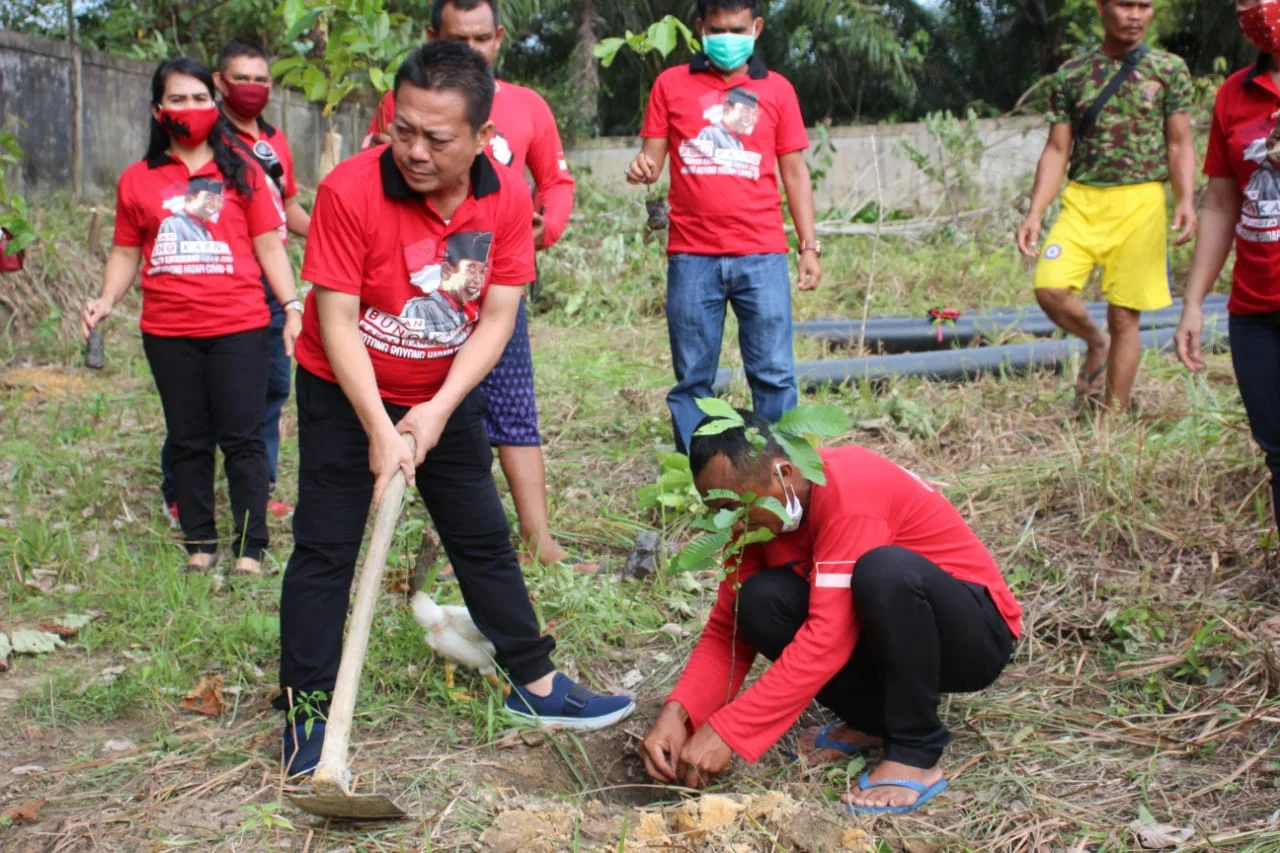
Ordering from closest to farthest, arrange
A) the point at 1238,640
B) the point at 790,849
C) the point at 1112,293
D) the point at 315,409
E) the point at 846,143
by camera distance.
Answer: the point at 790,849 < the point at 315,409 < the point at 1238,640 < the point at 1112,293 < the point at 846,143

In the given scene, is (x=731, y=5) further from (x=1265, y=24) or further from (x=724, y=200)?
(x=1265, y=24)

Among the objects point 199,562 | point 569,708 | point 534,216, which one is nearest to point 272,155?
point 534,216

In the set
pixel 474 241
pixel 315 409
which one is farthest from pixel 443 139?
pixel 315 409

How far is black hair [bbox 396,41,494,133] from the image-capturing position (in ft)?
8.22

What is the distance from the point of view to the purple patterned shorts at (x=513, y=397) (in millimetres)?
3740

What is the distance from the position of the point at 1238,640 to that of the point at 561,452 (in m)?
2.78

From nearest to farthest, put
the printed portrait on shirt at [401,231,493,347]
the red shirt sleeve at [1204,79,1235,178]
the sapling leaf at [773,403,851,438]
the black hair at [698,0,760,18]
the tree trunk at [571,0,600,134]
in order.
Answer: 1. the sapling leaf at [773,403,851,438]
2. the printed portrait on shirt at [401,231,493,347]
3. the red shirt sleeve at [1204,79,1235,178]
4. the black hair at [698,0,760,18]
5. the tree trunk at [571,0,600,134]

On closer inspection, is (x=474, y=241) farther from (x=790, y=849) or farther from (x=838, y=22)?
(x=838, y=22)

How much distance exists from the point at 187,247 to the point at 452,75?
73.3 inches

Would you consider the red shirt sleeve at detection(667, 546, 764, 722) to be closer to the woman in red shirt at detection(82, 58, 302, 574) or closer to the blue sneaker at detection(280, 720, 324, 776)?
the blue sneaker at detection(280, 720, 324, 776)

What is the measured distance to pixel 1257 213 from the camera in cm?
321

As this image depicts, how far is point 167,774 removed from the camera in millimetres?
2645

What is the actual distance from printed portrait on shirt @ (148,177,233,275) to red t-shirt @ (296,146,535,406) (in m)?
1.47

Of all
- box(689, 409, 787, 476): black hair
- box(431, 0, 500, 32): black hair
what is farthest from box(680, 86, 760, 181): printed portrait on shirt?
box(689, 409, 787, 476): black hair
